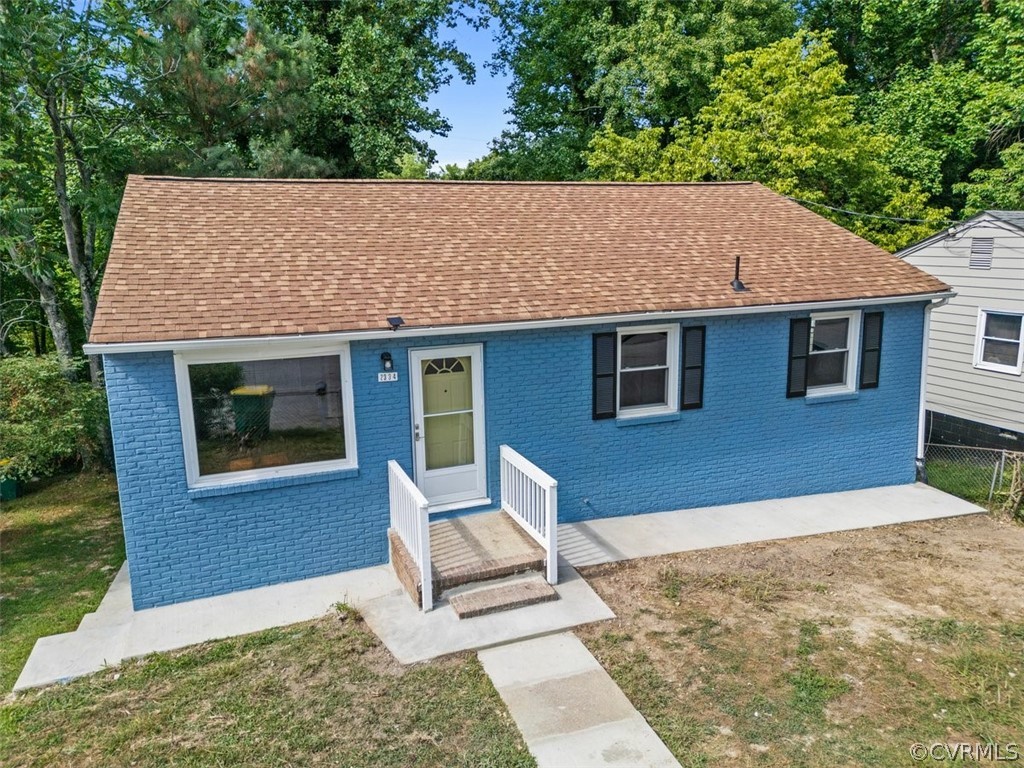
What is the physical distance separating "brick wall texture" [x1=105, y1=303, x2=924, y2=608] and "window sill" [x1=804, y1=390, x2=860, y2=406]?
6 cm

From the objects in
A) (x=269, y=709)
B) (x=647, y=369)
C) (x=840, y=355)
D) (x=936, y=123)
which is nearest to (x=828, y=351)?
(x=840, y=355)

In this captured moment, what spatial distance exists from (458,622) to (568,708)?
1.55m

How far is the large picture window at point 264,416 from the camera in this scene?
24.3 ft

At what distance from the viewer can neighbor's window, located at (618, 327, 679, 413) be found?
30.7 ft

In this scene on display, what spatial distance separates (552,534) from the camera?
7395 millimetres

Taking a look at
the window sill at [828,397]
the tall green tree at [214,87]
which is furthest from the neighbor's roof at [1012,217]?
the tall green tree at [214,87]

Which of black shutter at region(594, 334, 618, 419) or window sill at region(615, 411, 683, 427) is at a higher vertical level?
black shutter at region(594, 334, 618, 419)

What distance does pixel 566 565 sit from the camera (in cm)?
802

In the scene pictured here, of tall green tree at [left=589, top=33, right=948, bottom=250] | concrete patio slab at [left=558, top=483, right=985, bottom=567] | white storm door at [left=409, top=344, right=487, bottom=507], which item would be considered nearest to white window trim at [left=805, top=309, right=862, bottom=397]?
concrete patio slab at [left=558, top=483, right=985, bottom=567]

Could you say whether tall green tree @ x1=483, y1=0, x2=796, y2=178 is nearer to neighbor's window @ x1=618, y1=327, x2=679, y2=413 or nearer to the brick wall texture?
the brick wall texture

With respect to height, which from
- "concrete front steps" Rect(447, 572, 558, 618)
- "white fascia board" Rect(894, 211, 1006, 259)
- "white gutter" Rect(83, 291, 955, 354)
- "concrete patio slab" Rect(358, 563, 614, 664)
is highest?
"white fascia board" Rect(894, 211, 1006, 259)

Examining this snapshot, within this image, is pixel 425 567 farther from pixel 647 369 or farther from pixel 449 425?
pixel 647 369

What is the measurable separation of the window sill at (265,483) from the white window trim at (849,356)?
6691 millimetres

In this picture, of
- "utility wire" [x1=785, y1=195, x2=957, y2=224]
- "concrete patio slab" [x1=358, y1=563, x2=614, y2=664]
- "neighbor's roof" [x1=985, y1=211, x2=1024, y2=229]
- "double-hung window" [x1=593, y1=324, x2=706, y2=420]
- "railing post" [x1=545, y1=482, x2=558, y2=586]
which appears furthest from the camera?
"utility wire" [x1=785, y1=195, x2=957, y2=224]
